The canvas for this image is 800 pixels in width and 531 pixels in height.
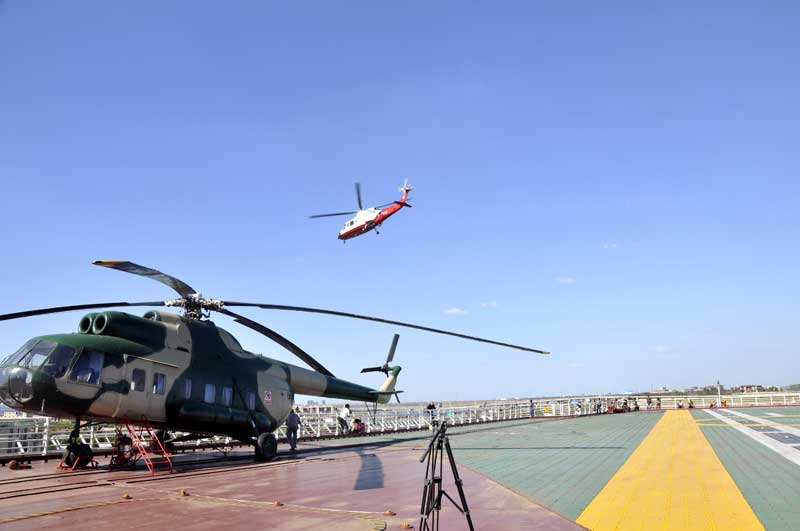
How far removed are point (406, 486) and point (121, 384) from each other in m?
8.07

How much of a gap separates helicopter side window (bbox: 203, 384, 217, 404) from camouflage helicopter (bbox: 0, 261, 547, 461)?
0.03 metres

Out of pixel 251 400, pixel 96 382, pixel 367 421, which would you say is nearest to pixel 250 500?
pixel 96 382

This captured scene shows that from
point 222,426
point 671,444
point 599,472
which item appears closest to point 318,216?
point 222,426

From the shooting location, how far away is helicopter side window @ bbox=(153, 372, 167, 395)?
48.9 ft

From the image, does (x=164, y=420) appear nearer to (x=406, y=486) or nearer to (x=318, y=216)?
(x=406, y=486)

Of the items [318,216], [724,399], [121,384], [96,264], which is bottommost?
[724,399]

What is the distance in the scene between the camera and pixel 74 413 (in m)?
13.4

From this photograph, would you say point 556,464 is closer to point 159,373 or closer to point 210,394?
point 210,394

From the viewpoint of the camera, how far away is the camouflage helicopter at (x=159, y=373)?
1299 centimetres

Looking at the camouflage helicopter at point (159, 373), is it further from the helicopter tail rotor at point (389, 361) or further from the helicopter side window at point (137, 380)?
the helicopter tail rotor at point (389, 361)

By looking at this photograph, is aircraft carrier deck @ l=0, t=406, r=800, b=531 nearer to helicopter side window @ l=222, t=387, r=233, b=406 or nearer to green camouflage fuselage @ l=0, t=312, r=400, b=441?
green camouflage fuselage @ l=0, t=312, r=400, b=441

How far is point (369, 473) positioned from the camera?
13.6 m

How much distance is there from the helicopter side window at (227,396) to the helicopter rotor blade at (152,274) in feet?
10.4

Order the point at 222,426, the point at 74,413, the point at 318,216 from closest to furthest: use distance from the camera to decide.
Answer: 1. the point at 74,413
2. the point at 222,426
3. the point at 318,216
